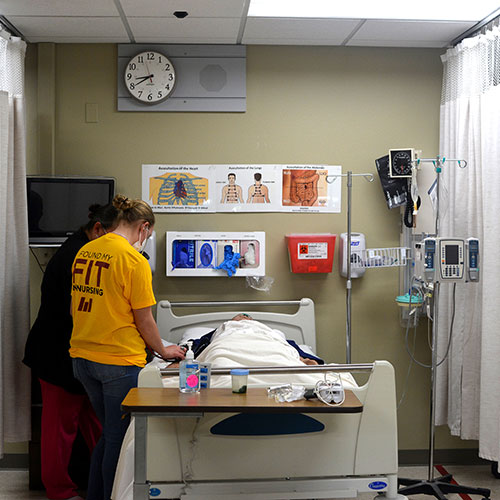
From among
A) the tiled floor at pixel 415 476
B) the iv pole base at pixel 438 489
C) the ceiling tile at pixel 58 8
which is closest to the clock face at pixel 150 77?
the ceiling tile at pixel 58 8

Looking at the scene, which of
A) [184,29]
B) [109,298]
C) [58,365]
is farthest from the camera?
[184,29]

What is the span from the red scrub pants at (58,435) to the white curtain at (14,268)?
9.2 inches

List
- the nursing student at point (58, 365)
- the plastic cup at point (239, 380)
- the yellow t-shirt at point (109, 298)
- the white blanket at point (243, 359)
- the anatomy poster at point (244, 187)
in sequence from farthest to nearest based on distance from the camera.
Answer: the anatomy poster at point (244, 187)
the nursing student at point (58, 365)
the yellow t-shirt at point (109, 298)
the white blanket at point (243, 359)
the plastic cup at point (239, 380)

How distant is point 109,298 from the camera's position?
2721 mm

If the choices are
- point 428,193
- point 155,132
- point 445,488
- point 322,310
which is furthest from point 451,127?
point 445,488

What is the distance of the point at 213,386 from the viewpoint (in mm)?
2736

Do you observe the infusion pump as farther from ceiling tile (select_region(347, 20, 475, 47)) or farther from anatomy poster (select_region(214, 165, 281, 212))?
ceiling tile (select_region(347, 20, 475, 47))

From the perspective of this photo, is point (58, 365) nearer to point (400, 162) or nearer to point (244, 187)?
point (244, 187)

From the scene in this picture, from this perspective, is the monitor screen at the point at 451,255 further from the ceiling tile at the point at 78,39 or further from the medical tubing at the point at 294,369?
the ceiling tile at the point at 78,39

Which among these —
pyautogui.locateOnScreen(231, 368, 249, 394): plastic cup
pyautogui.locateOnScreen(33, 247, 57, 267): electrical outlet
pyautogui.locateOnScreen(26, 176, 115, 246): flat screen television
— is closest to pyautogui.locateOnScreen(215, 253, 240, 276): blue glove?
pyautogui.locateOnScreen(26, 176, 115, 246): flat screen television

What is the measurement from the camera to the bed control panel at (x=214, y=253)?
13.5 ft

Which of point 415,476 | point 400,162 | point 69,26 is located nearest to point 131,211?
point 69,26

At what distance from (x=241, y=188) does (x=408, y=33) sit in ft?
4.61

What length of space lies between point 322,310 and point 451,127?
1434mm
